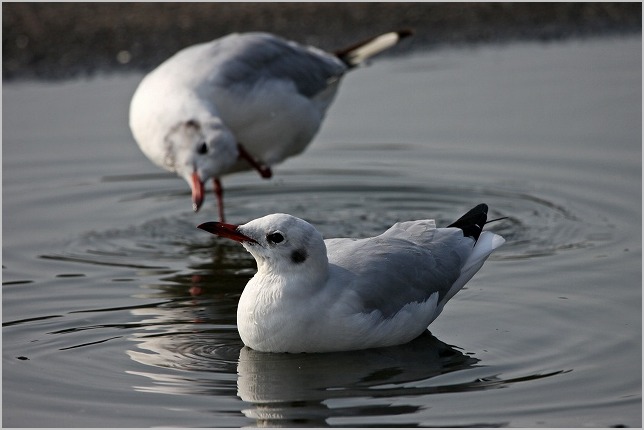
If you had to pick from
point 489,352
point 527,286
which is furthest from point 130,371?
point 527,286

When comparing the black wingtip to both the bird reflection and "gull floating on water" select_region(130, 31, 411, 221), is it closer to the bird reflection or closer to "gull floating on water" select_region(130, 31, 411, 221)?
the bird reflection

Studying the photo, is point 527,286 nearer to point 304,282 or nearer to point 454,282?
point 454,282

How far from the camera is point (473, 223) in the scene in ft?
25.5

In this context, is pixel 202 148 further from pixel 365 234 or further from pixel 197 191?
pixel 365 234

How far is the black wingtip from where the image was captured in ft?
25.4

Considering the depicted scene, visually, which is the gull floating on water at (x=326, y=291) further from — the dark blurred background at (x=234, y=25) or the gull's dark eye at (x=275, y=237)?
the dark blurred background at (x=234, y=25)

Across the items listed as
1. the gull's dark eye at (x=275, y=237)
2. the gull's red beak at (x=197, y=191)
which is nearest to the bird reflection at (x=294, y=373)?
the gull's dark eye at (x=275, y=237)

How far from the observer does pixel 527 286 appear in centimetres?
788

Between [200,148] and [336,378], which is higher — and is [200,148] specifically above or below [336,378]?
above

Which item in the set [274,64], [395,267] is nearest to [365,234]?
[274,64]

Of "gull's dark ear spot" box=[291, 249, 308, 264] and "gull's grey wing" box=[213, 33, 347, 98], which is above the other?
"gull's grey wing" box=[213, 33, 347, 98]

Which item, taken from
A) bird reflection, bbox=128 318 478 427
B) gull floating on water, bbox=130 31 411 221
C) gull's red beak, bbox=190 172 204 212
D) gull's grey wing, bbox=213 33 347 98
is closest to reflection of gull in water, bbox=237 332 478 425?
bird reflection, bbox=128 318 478 427

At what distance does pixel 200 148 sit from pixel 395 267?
2.37 meters

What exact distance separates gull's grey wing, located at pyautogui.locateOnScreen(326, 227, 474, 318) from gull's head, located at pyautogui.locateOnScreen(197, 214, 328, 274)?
9.0 inches
